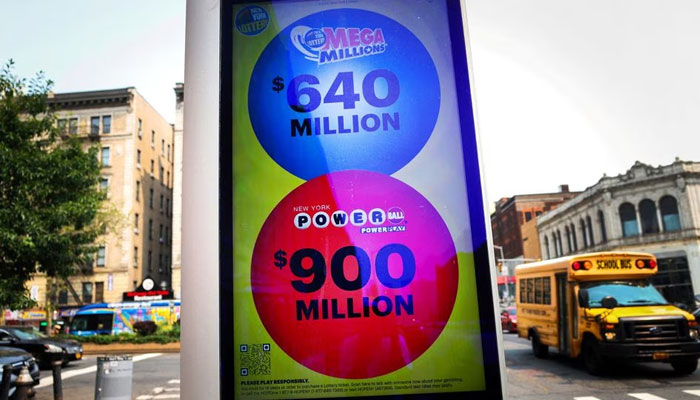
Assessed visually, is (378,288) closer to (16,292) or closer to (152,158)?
(16,292)

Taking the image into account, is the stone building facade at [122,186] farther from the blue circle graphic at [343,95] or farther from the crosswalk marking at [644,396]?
the blue circle graphic at [343,95]

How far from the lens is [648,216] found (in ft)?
147

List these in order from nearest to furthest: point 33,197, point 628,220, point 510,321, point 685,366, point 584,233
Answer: point 685,366, point 33,197, point 510,321, point 628,220, point 584,233

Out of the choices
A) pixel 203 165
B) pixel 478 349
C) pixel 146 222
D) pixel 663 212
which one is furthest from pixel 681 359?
pixel 146 222

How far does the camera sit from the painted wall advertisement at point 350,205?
2033mm

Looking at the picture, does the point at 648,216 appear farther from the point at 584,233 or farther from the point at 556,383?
the point at 556,383

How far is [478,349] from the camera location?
201 cm

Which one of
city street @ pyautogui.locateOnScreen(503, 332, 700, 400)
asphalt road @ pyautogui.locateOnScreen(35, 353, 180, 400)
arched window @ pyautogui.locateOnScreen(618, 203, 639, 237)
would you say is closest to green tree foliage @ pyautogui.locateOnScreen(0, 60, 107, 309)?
asphalt road @ pyautogui.locateOnScreen(35, 353, 180, 400)

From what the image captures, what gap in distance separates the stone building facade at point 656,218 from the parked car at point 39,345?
40.8 m

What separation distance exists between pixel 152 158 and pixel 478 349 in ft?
176

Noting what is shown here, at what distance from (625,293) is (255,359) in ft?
40.3

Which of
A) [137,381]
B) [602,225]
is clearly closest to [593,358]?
[137,381]

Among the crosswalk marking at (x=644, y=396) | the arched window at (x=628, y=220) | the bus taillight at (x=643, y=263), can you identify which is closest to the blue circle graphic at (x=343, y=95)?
the crosswalk marking at (x=644, y=396)

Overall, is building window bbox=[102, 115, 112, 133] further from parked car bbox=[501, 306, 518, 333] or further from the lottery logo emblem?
the lottery logo emblem
